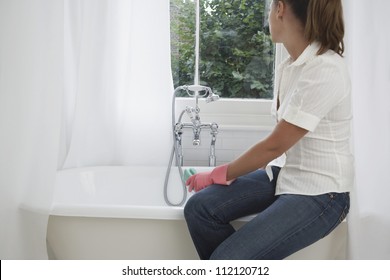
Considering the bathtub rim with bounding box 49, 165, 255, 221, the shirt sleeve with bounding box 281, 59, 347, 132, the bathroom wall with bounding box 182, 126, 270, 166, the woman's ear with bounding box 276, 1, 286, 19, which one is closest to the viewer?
the shirt sleeve with bounding box 281, 59, 347, 132

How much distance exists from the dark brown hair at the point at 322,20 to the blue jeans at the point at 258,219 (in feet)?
1.60

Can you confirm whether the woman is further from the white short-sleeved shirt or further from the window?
the window

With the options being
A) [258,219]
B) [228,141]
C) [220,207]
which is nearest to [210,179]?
[220,207]

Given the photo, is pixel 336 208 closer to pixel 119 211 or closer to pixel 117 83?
pixel 119 211

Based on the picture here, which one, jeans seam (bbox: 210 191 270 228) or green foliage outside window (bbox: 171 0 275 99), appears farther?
green foliage outside window (bbox: 171 0 275 99)

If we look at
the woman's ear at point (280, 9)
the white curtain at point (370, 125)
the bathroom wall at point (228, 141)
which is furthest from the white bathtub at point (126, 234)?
the bathroom wall at point (228, 141)

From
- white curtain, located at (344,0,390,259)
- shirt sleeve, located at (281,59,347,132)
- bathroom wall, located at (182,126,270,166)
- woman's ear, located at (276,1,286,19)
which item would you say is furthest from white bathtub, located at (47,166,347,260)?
bathroom wall, located at (182,126,270,166)

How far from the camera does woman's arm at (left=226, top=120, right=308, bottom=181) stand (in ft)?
4.31

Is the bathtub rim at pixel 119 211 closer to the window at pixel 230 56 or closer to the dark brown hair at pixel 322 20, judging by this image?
the dark brown hair at pixel 322 20

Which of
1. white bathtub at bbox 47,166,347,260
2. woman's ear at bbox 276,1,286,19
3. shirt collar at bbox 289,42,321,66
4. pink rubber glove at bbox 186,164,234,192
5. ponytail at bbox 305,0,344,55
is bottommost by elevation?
white bathtub at bbox 47,166,347,260

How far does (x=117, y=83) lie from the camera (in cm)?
235

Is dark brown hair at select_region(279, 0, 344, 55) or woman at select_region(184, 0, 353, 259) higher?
dark brown hair at select_region(279, 0, 344, 55)

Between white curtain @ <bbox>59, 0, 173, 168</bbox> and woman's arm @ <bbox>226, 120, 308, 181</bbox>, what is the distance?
1022 millimetres

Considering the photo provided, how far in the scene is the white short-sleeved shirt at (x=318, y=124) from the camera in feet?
4.21
